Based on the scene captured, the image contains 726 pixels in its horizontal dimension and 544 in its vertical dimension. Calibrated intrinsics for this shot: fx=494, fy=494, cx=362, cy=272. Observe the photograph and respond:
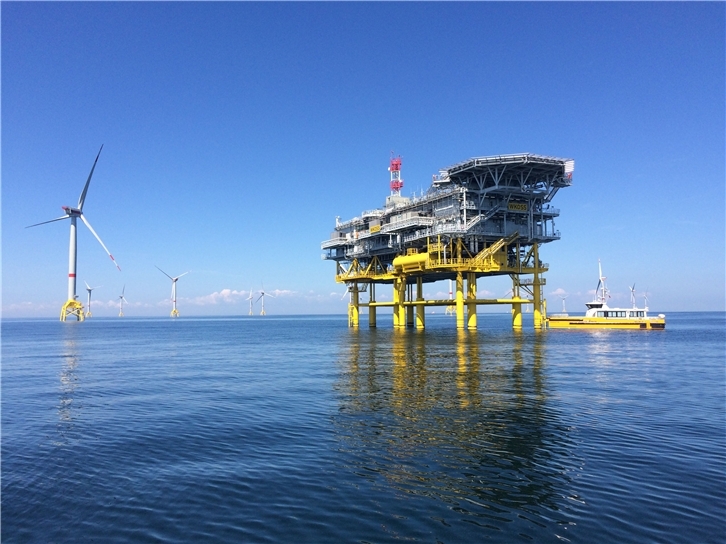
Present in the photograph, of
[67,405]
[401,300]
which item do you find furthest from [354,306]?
[67,405]

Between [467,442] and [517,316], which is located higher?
[517,316]

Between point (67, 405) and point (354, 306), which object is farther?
point (354, 306)

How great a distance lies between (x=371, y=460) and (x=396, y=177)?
3699 inches

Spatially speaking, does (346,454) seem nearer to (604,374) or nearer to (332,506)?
(332,506)

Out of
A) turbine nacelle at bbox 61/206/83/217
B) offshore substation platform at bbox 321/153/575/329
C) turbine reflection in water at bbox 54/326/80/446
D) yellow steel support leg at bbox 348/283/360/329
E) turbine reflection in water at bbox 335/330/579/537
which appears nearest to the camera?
turbine reflection in water at bbox 335/330/579/537

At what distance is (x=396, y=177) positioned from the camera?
106m

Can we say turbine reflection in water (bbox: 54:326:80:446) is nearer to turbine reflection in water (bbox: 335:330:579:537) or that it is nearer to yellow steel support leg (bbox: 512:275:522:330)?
turbine reflection in water (bbox: 335:330:579:537)

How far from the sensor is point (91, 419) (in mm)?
23859

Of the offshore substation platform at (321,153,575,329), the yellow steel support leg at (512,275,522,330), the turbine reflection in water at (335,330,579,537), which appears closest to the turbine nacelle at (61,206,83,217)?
the offshore substation platform at (321,153,575,329)

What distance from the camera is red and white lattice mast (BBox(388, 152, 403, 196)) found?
10444 centimetres

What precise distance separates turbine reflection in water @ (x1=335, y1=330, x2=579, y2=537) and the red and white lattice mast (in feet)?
238

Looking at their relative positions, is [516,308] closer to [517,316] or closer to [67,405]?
[517,316]

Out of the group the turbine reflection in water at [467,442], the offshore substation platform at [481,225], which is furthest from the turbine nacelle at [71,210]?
the turbine reflection in water at [467,442]

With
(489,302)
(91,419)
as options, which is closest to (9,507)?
(91,419)
